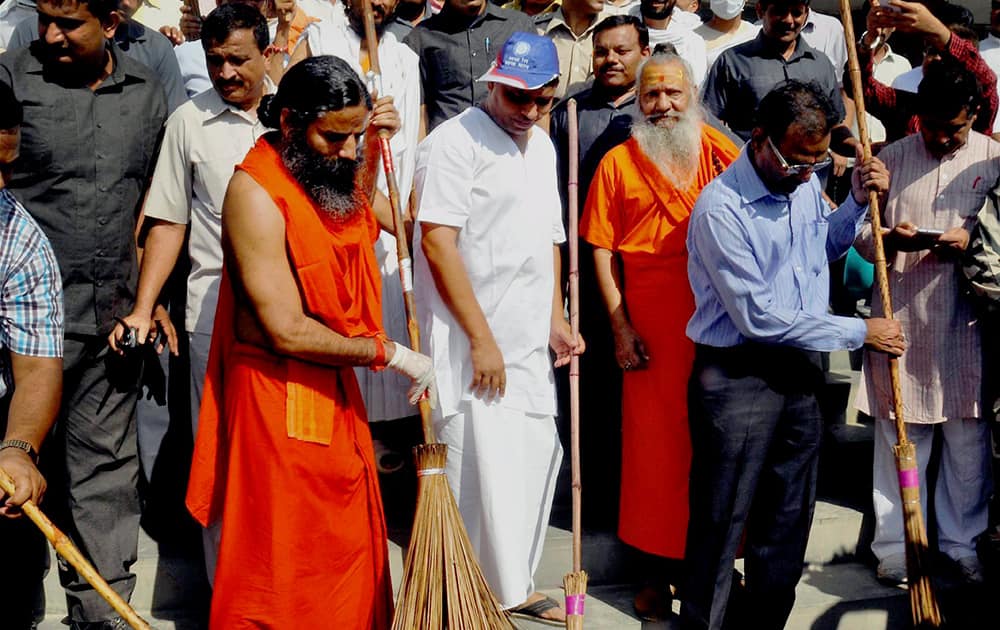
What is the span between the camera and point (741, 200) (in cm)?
447

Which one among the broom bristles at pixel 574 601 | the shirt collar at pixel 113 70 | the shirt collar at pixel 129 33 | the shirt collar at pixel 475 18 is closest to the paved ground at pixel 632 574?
the broom bristles at pixel 574 601

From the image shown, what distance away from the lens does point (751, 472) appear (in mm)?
4574

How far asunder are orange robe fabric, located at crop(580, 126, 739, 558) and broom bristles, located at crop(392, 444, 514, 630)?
3.76ft

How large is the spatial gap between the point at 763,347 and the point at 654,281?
721mm

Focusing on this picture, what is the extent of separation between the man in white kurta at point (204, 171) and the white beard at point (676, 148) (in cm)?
167

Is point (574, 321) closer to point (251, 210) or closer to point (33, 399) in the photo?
point (251, 210)

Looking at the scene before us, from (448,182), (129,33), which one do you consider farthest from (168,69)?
(448,182)

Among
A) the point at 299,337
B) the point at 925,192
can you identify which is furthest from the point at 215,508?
the point at 925,192

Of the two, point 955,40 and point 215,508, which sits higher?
point 955,40

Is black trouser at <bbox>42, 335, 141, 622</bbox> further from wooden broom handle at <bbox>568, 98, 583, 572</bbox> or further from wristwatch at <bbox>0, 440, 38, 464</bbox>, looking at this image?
wooden broom handle at <bbox>568, 98, 583, 572</bbox>

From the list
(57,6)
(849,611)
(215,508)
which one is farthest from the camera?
(849,611)

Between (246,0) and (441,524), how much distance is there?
317 centimetres

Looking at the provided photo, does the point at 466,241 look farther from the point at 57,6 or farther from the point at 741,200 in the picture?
the point at 57,6

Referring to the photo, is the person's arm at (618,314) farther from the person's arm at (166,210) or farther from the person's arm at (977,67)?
the person's arm at (977,67)
